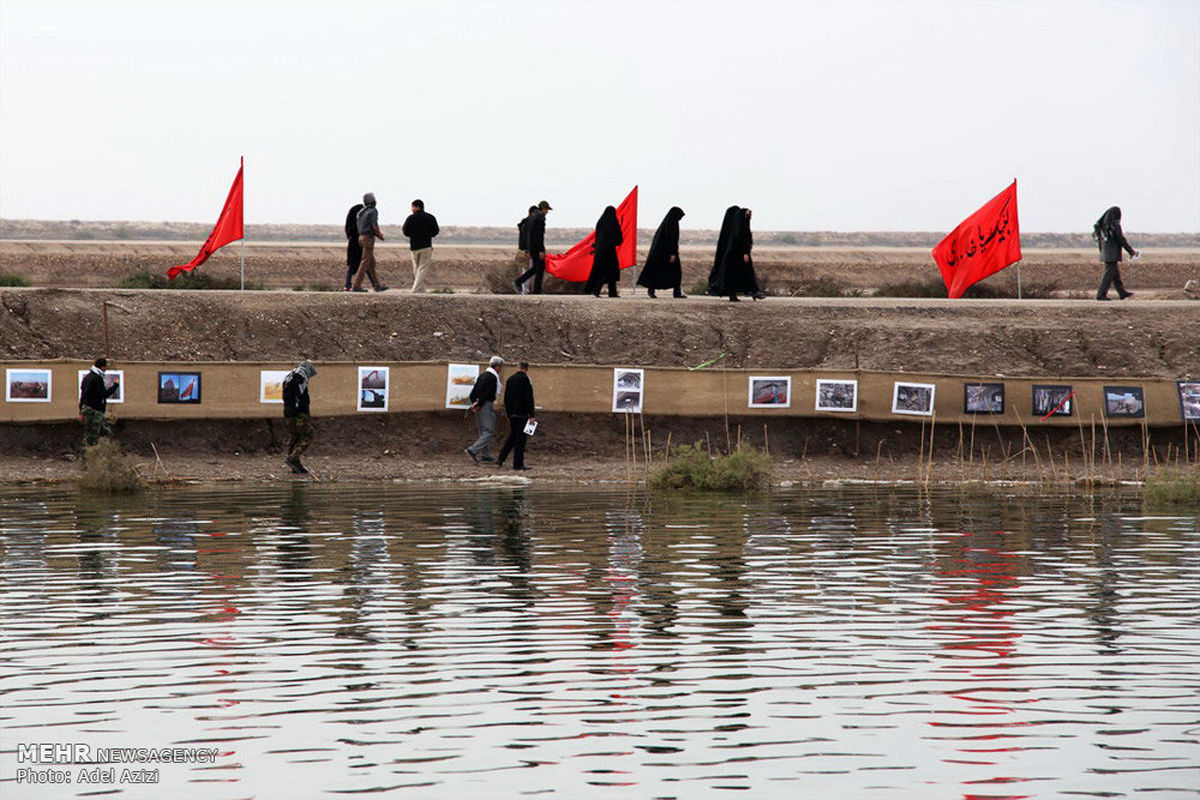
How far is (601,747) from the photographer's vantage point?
9.04 metres

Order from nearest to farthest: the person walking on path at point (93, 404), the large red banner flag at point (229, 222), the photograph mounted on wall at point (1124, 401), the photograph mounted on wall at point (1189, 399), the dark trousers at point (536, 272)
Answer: the person walking on path at point (93, 404), the photograph mounted on wall at point (1189, 399), the photograph mounted on wall at point (1124, 401), the large red banner flag at point (229, 222), the dark trousers at point (536, 272)

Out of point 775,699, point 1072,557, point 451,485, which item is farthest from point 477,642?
point 451,485

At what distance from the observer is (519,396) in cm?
2422

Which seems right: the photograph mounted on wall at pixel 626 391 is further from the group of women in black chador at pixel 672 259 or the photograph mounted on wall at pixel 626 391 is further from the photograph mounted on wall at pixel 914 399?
the group of women in black chador at pixel 672 259

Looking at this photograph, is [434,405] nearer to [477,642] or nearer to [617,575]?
[617,575]

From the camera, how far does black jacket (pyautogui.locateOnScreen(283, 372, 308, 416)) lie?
2352 cm

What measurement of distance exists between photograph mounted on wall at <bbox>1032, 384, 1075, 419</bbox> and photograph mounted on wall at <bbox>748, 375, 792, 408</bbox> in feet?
11.9

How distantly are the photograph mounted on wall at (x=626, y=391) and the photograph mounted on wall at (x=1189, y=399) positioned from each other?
7.92 meters

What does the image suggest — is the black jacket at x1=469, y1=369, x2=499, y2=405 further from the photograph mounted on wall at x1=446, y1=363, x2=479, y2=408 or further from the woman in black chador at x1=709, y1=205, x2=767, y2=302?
the woman in black chador at x1=709, y1=205, x2=767, y2=302

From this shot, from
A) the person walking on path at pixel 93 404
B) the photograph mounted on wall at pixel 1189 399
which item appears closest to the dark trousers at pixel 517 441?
the person walking on path at pixel 93 404

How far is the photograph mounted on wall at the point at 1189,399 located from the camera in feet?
84.6

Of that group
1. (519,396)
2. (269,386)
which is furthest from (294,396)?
(519,396)

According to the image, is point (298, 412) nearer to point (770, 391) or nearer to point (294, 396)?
point (294, 396)

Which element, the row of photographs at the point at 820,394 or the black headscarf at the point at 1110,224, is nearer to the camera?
the row of photographs at the point at 820,394
